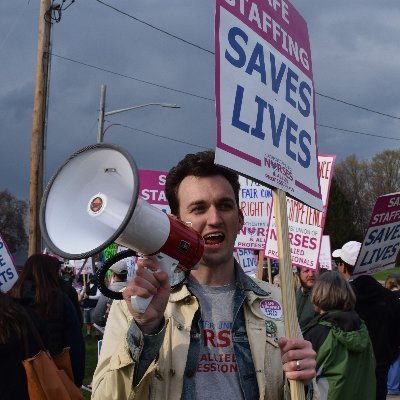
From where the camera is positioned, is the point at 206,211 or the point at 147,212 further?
the point at 206,211

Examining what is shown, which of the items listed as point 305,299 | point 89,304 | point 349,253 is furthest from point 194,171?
point 89,304

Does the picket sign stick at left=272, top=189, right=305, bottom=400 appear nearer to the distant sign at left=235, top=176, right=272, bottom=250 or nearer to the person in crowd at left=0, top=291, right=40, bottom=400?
the person in crowd at left=0, top=291, right=40, bottom=400

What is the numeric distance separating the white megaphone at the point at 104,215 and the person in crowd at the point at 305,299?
4.40m

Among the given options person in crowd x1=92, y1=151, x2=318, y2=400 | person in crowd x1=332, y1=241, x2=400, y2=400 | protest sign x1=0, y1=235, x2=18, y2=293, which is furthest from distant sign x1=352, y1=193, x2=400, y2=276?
protest sign x1=0, y1=235, x2=18, y2=293

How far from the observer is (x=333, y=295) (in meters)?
4.48

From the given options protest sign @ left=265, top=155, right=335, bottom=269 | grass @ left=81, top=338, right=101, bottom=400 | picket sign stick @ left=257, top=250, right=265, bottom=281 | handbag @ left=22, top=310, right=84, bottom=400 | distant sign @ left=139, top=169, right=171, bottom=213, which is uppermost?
distant sign @ left=139, top=169, right=171, bottom=213

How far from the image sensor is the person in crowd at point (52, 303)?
5090 millimetres

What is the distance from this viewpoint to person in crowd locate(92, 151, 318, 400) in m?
1.88

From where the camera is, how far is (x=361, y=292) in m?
5.33

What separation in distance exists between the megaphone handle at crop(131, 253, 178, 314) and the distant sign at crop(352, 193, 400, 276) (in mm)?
3541

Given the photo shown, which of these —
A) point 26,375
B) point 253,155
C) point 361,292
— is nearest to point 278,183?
point 253,155

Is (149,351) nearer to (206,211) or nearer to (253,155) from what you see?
(206,211)

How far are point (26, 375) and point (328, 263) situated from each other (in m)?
7.54

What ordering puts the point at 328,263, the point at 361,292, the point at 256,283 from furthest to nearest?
the point at 328,263 < the point at 361,292 < the point at 256,283
